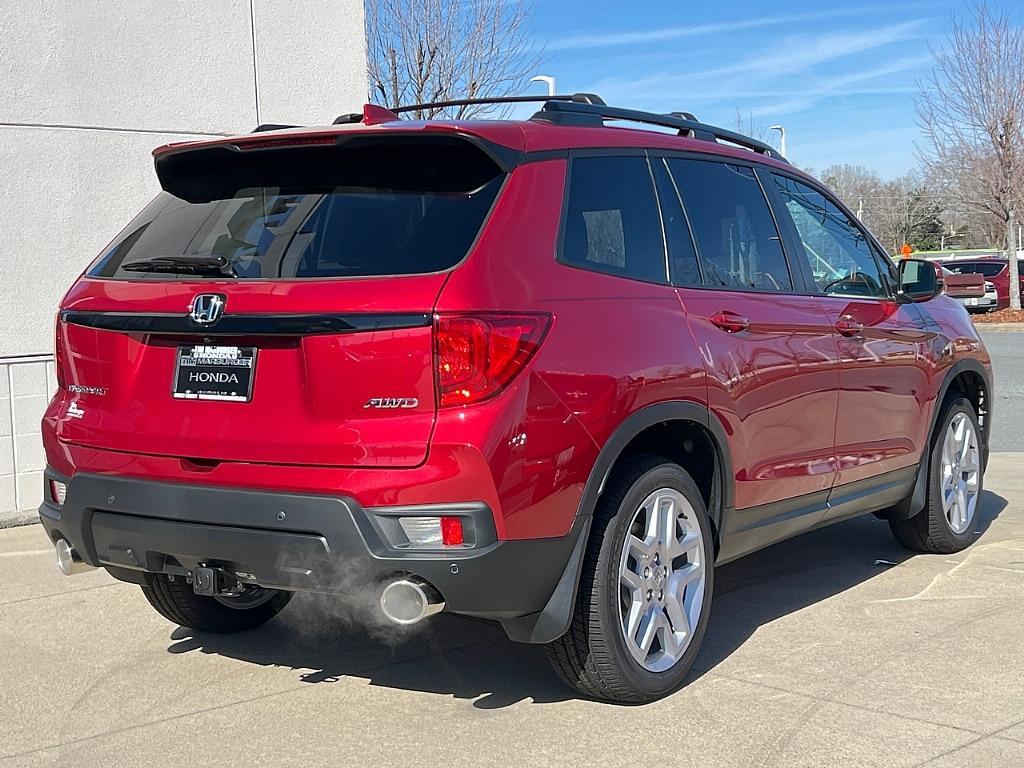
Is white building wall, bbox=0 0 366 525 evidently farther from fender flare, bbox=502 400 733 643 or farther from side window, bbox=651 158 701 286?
fender flare, bbox=502 400 733 643

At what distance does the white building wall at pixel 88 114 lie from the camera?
24.7 feet

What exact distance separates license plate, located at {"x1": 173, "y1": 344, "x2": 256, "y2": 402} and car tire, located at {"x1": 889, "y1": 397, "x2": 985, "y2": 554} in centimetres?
377

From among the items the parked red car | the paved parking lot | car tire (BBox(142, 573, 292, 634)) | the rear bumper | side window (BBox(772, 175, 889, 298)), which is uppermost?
side window (BBox(772, 175, 889, 298))

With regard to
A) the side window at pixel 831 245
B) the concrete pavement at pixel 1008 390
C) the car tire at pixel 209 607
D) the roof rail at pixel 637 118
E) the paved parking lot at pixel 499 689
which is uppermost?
the roof rail at pixel 637 118

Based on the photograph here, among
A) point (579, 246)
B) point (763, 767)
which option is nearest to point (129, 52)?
point (579, 246)

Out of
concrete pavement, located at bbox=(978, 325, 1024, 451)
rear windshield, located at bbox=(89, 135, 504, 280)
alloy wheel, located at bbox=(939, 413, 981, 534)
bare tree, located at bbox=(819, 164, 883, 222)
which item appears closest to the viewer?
rear windshield, located at bbox=(89, 135, 504, 280)

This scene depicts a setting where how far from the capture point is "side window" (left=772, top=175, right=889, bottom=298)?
210 inches

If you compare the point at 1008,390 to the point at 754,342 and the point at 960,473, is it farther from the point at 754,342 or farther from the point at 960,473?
the point at 754,342

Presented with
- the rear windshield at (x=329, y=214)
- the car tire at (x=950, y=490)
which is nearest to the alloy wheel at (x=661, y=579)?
the rear windshield at (x=329, y=214)

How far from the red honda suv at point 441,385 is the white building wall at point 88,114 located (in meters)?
3.42

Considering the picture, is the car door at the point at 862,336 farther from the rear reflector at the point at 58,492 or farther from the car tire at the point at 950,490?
the rear reflector at the point at 58,492

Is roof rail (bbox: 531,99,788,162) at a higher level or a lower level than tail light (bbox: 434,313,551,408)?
higher

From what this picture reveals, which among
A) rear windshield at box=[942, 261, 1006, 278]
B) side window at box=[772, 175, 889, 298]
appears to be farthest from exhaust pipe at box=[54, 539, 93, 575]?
rear windshield at box=[942, 261, 1006, 278]

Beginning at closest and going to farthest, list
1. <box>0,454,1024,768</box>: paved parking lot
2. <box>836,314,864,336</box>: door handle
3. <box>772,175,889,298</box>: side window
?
<box>0,454,1024,768</box>: paved parking lot
<box>836,314,864,336</box>: door handle
<box>772,175,889,298</box>: side window
